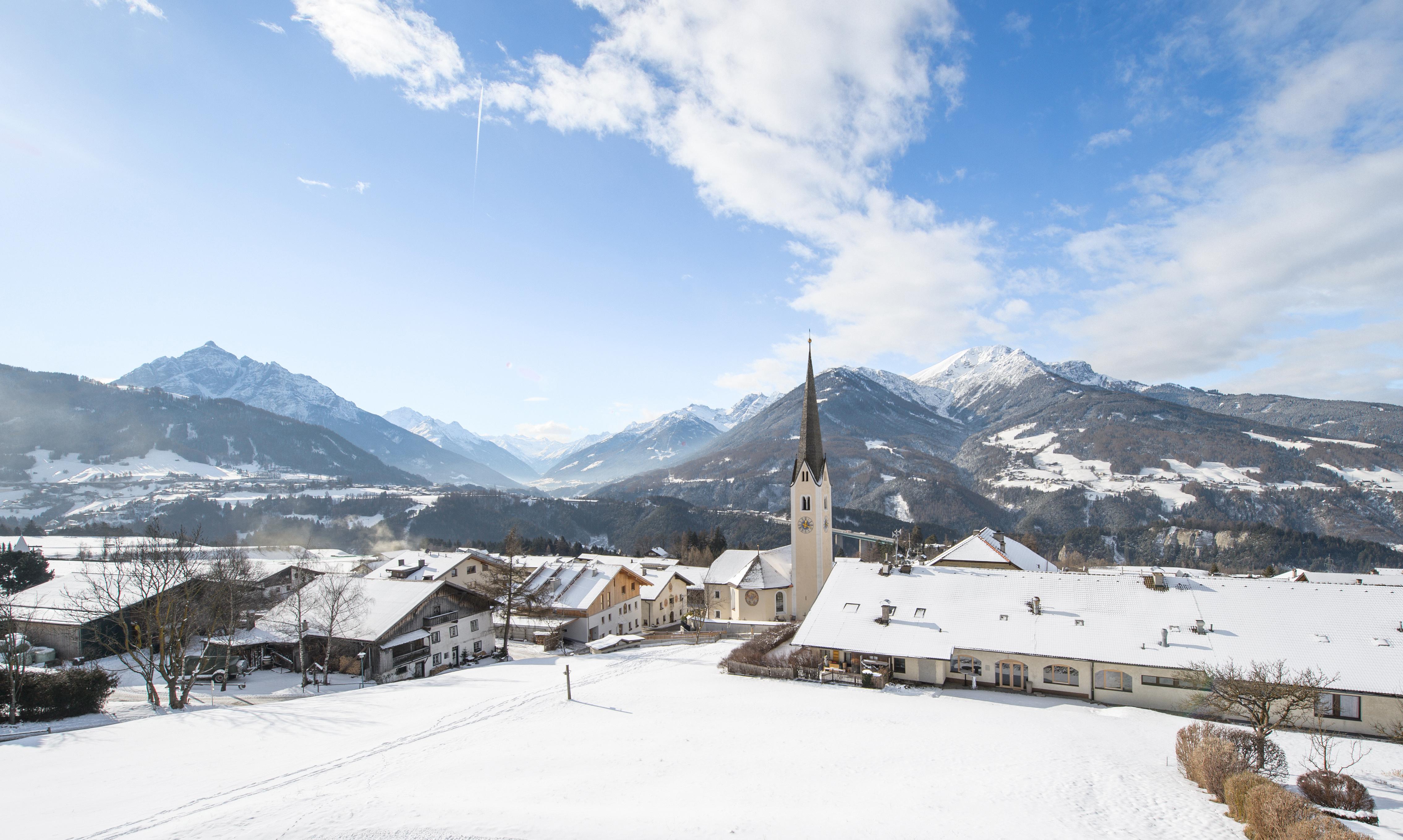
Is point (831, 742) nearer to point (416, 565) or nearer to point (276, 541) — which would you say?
point (416, 565)

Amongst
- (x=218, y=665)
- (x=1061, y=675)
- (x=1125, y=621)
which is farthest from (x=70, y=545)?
(x=1125, y=621)

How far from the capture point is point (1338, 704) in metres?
24.4

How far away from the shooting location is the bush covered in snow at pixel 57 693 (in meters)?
25.8

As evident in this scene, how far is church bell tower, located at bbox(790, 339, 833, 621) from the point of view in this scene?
5581 cm

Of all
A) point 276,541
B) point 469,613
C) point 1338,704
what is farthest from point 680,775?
point 276,541

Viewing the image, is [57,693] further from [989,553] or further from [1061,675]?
[989,553]

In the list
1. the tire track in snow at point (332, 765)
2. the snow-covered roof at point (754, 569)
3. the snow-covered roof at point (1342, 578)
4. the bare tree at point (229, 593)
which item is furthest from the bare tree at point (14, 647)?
the snow-covered roof at point (1342, 578)

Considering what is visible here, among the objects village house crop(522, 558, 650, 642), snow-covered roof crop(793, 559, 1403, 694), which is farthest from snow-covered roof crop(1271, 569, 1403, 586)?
village house crop(522, 558, 650, 642)

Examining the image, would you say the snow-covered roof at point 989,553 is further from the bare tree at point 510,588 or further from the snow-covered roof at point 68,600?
the snow-covered roof at point 68,600

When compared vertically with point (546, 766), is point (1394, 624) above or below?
above

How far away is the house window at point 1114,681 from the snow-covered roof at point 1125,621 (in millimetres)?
821

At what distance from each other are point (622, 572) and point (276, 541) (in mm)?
140765

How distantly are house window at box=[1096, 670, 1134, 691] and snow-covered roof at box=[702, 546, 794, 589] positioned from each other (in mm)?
30565

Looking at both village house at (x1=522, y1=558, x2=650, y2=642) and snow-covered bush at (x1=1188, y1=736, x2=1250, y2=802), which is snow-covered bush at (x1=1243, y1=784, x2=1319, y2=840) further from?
village house at (x1=522, y1=558, x2=650, y2=642)
